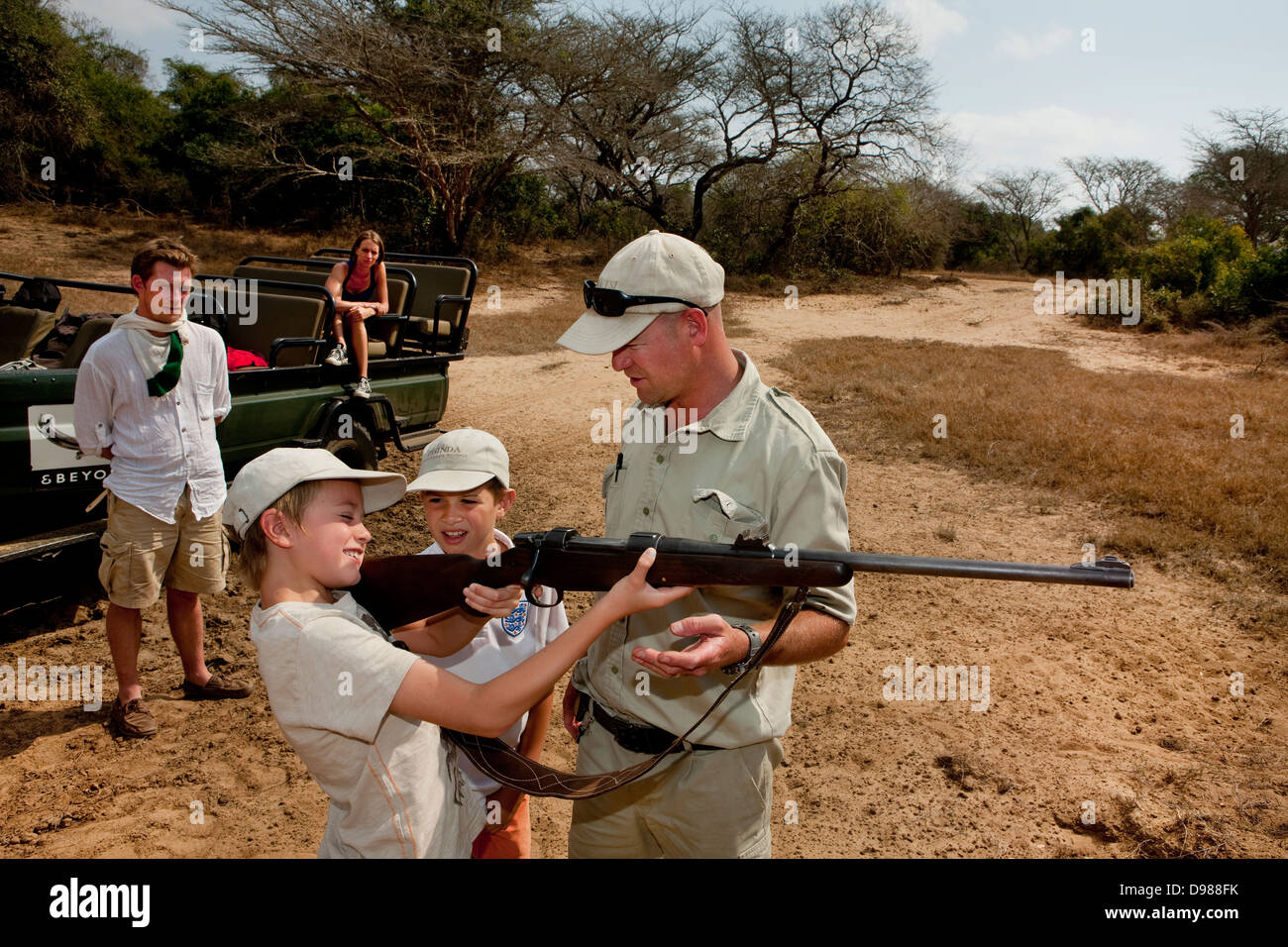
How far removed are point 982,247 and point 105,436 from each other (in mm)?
36048

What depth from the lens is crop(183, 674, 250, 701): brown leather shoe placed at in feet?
15.3

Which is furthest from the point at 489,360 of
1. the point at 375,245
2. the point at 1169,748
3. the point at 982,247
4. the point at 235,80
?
the point at 982,247

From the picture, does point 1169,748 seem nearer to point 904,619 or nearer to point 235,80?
point 904,619

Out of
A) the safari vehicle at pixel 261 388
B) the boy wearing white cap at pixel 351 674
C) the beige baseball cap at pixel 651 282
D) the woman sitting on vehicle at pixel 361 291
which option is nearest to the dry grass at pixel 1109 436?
the safari vehicle at pixel 261 388

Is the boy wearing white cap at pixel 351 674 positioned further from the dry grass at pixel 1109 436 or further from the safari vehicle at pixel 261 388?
the dry grass at pixel 1109 436

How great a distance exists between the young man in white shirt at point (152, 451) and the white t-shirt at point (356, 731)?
2442mm

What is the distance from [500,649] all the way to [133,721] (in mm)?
2447

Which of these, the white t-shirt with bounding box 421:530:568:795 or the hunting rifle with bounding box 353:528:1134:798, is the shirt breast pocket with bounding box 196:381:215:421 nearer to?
the white t-shirt with bounding box 421:530:568:795

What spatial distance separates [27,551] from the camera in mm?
4629

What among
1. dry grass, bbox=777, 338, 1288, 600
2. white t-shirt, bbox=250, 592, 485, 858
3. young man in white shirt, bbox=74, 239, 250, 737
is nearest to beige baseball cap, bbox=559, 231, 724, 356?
white t-shirt, bbox=250, 592, 485, 858

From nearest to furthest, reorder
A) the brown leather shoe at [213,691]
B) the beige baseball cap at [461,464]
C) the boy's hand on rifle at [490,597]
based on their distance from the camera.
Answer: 1. the boy's hand on rifle at [490,597]
2. the beige baseball cap at [461,464]
3. the brown leather shoe at [213,691]

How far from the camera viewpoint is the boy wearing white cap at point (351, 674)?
76.7 inches

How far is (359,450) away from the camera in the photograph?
6832 millimetres

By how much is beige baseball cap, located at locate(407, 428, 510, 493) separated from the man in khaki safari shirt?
527 millimetres
